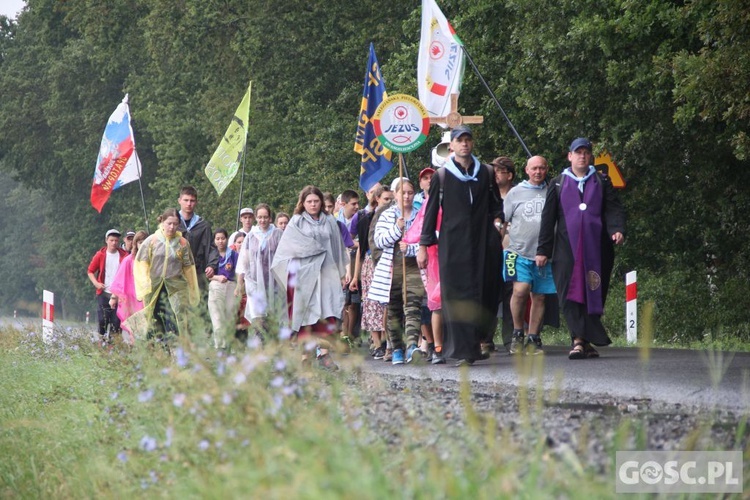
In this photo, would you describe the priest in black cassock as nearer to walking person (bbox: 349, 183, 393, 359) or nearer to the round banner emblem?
walking person (bbox: 349, 183, 393, 359)

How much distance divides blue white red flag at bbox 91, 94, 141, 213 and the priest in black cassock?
455 inches

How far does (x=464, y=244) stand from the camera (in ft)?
39.4

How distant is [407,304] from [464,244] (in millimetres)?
A: 1950

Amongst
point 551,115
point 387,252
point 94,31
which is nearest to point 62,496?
point 387,252

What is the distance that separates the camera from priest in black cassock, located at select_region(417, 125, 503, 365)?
12.0 metres

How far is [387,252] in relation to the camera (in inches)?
569

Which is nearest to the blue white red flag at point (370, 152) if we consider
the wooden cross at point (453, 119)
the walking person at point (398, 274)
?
the wooden cross at point (453, 119)

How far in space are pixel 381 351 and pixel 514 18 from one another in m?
13.3

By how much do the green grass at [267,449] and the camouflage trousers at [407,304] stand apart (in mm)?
5247

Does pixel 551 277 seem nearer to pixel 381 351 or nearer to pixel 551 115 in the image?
pixel 381 351

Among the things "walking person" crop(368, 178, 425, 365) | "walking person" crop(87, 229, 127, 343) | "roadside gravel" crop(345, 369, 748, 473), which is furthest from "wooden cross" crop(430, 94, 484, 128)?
"roadside gravel" crop(345, 369, 748, 473)

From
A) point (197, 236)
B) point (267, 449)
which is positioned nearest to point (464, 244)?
point (197, 236)

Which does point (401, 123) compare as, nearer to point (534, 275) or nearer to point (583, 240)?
point (534, 275)

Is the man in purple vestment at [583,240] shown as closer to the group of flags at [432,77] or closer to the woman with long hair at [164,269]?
the woman with long hair at [164,269]
